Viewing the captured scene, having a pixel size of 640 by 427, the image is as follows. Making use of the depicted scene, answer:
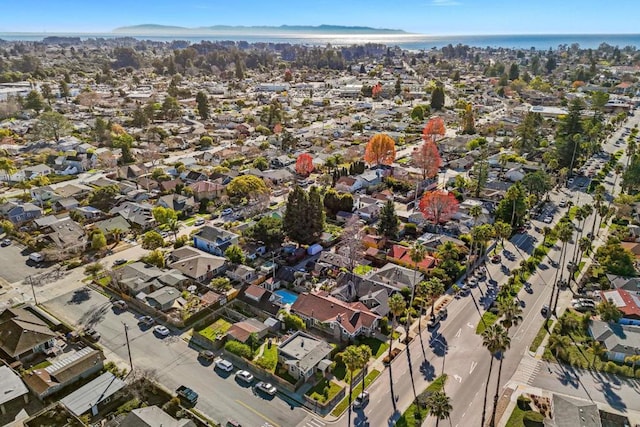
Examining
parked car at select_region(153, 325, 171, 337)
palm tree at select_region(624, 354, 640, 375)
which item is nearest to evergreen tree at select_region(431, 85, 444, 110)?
palm tree at select_region(624, 354, 640, 375)

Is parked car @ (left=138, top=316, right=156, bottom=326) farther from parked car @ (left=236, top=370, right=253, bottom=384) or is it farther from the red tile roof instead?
the red tile roof

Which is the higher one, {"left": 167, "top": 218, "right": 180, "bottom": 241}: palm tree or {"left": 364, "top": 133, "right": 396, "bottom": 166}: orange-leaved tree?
{"left": 364, "top": 133, "right": 396, "bottom": 166}: orange-leaved tree

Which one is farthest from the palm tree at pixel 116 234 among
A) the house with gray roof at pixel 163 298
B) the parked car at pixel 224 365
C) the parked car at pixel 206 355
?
the parked car at pixel 224 365

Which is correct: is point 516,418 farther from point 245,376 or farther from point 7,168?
point 7,168

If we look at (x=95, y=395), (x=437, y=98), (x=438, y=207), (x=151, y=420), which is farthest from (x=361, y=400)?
(x=437, y=98)

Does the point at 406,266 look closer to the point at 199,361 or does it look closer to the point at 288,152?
the point at 199,361

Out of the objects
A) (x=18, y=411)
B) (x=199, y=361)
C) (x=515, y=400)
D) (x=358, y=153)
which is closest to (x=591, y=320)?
(x=515, y=400)
